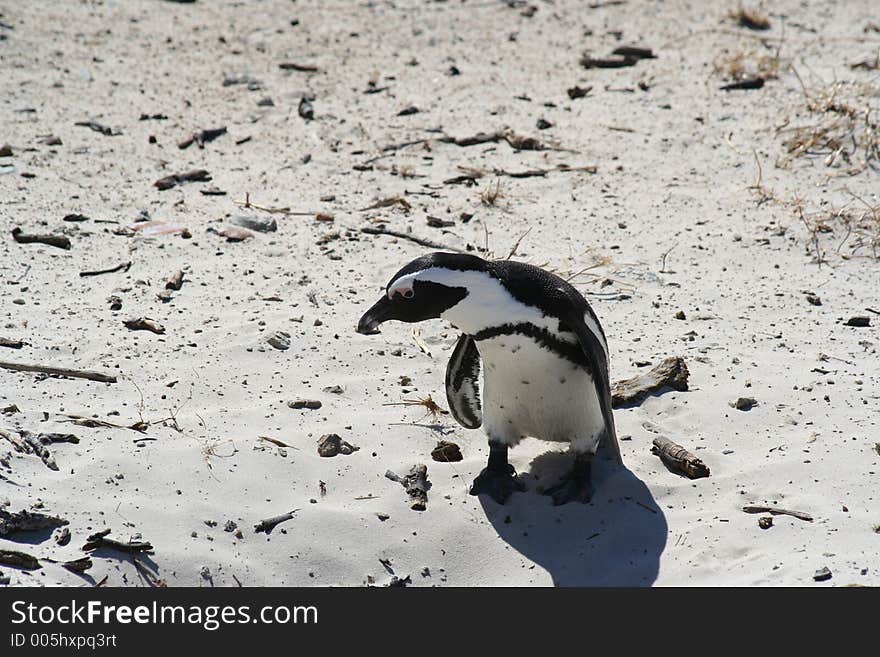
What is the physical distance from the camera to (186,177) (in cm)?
620

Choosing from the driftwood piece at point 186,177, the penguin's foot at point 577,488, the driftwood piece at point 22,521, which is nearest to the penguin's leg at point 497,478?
the penguin's foot at point 577,488

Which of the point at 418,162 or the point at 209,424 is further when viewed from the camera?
the point at 418,162

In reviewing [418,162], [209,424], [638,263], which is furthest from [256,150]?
[209,424]

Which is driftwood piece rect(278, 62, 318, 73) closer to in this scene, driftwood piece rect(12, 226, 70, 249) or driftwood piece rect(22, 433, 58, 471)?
driftwood piece rect(12, 226, 70, 249)

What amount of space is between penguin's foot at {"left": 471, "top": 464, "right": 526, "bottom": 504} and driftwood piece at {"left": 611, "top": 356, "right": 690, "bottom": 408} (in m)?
0.62

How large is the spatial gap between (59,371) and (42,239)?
4.85ft

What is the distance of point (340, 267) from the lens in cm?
528

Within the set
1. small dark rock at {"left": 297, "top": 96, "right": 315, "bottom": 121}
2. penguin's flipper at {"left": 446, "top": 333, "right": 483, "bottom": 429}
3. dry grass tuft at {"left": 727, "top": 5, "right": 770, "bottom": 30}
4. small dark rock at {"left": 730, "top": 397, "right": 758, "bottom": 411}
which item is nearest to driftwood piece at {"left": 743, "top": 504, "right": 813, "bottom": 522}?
small dark rock at {"left": 730, "top": 397, "right": 758, "bottom": 411}

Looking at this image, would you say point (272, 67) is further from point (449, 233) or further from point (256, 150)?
point (449, 233)

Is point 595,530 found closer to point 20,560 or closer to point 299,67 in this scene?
point 20,560

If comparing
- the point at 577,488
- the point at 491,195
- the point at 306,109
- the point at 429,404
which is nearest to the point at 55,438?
the point at 429,404

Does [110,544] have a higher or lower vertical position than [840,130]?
lower

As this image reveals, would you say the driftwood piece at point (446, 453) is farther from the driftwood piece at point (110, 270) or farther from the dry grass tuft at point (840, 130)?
the dry grass tuft at point (840, 130)

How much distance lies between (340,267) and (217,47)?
3662mm
